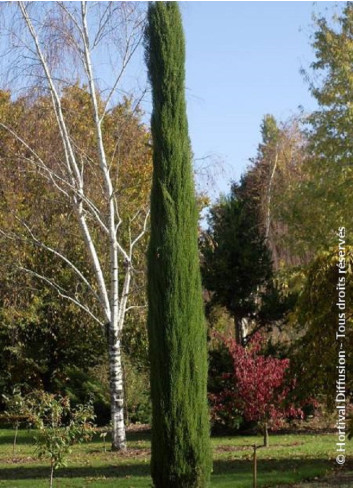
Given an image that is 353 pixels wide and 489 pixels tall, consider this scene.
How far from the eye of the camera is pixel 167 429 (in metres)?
9.34

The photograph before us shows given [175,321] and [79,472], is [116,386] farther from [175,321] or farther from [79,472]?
[175,321]

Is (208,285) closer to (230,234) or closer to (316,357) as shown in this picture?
(230,234)

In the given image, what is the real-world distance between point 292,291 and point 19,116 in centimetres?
849

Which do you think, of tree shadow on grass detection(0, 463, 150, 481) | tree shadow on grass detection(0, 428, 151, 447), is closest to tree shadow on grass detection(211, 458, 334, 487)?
tree shadow on grass detection(0, 463, 150, 481)

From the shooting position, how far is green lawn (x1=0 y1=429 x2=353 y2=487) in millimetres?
11219

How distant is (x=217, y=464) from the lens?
1299 centimetres

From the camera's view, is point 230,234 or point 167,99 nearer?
point 167,99

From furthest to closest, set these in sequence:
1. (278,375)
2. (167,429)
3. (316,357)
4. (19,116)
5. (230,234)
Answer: (19,116) → (230,234) → (278,375) → (316,357) → (167,429)

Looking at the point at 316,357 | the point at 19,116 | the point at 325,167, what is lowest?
the point at 316,357

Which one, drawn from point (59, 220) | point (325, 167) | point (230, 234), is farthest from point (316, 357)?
point (59, 220)

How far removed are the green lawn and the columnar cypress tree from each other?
1342 mm

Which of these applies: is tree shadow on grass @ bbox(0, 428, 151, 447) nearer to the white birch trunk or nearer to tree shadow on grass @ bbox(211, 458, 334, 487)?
the white birch trunk

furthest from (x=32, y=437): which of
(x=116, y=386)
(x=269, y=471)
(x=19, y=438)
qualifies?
(x=269, y=471)

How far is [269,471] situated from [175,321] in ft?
11.6
